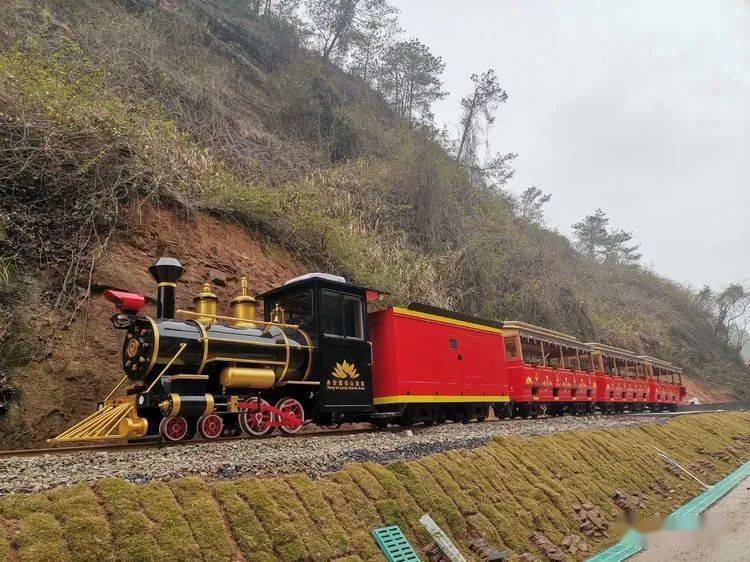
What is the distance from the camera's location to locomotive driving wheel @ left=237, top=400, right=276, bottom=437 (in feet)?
24.9

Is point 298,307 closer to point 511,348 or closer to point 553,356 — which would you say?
point 511,348

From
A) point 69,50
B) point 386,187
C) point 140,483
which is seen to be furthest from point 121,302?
point 386,187

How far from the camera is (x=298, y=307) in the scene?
9.20 meters

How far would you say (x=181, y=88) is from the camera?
17.4 m

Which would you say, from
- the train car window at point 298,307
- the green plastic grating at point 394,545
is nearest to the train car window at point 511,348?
the train car window at point 298,307

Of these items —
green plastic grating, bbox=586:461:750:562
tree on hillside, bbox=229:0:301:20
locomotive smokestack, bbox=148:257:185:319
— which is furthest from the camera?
tree on hillside, bbox=229:0:301:20

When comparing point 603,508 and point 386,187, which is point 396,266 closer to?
point 386,187

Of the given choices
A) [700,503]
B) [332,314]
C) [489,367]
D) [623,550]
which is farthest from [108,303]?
[700,503]

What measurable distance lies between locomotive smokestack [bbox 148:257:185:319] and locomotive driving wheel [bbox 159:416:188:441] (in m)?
1.56

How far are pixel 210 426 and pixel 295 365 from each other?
164 centimetres

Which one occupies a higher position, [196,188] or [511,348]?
[196,188]

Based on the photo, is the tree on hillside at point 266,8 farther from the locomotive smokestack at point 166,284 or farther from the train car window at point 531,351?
the locomotive smokestack at point 166,284

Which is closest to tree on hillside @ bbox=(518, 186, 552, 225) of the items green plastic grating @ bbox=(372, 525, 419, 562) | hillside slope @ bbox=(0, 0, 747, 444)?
hillside slope @ bbox=(0, 0, 747, 444)

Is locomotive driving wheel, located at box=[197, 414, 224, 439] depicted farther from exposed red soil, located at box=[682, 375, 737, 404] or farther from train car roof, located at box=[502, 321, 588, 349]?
exposed red soil, located at box=[682, 375, 737, 404]
